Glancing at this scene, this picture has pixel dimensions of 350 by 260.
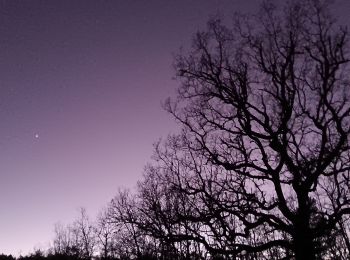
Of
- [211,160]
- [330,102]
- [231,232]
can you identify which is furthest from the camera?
[211,160]

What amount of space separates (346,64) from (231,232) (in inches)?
357

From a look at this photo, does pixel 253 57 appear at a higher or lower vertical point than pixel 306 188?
higher

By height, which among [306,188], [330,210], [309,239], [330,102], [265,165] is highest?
[330,102]

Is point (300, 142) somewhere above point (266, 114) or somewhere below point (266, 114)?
below

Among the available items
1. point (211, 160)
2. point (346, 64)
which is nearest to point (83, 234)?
point (211, 160)

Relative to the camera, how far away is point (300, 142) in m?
16.5

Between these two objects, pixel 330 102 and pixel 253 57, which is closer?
pixel 330 102

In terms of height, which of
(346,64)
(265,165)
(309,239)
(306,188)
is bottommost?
(309,239)

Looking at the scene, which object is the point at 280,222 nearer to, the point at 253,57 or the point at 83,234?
the point at 253,57

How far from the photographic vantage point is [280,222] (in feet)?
50.4

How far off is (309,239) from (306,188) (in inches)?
83.9

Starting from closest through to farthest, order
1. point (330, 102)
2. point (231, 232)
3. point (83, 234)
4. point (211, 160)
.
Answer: point (231, 232)
point (330, 102)
point (211, 160)
point (83, 234)

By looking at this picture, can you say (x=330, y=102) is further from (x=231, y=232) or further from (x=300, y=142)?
(x=231, y=232)

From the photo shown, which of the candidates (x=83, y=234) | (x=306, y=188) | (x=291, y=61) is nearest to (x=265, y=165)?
(x=306, y=188)
